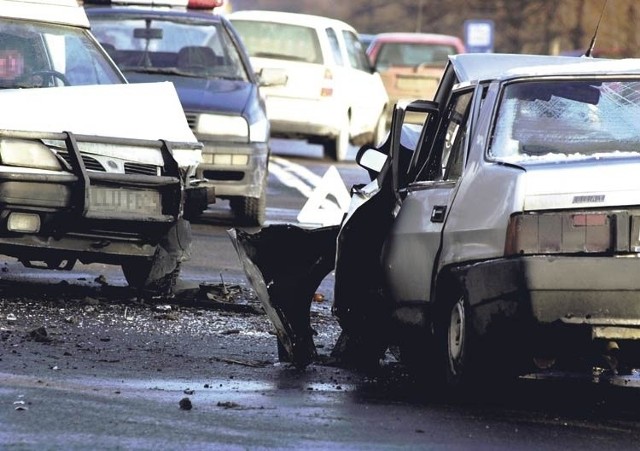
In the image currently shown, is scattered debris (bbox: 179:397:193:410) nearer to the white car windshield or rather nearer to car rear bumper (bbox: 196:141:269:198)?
the white car windshield

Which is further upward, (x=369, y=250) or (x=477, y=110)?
(x=477, y=110)

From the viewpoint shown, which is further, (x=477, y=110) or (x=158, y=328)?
(x=158, y=328)

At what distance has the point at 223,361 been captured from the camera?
26.8ft

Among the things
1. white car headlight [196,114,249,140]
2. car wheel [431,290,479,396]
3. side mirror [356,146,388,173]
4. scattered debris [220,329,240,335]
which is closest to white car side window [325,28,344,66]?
white car headlight [196,114,249,140]

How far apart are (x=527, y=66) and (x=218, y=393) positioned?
2030 millimetres

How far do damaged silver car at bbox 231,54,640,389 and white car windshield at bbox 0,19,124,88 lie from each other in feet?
9.92

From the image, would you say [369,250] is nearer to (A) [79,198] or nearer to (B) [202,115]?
(A) [79,198]

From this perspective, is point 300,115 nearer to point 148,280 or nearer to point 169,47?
point 169,47

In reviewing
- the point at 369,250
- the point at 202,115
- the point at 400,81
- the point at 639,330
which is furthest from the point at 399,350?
the point at 400,81

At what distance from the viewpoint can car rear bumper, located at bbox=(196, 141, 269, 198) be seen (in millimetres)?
14320

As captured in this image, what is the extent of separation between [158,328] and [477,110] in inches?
97.7

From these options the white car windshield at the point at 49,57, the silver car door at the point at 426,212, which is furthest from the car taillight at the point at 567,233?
the white car windshield at the point at 49,57

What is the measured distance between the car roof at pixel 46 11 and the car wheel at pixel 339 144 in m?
12.3

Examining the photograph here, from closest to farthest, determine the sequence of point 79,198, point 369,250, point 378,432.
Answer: point 378,432, point 369,250, point 79,198
